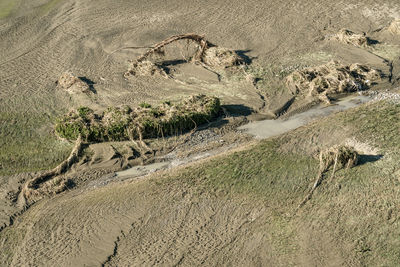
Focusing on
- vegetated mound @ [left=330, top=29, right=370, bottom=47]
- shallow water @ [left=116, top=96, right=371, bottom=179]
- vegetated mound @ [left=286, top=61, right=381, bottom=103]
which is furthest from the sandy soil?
vegetated mound @ [left=286, top=61, right=381, bottom=103]

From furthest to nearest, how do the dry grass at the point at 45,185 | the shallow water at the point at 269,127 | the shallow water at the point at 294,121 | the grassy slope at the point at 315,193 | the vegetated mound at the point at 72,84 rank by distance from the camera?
the vegetated mound at the point at 72,84, the shallow water at the point at 294,121, the shallow water at the point at 269,127, the dry grass at the point at 45,185, the grassy slope at the point at 315,193

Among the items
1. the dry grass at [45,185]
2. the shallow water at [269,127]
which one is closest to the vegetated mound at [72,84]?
the dry grass at [45,185]

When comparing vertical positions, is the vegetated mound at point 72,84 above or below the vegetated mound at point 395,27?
above

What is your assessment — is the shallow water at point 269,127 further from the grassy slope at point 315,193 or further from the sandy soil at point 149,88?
the grassy slope at point 315,193

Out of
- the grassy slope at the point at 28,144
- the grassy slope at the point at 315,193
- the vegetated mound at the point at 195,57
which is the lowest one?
the grassy slope at the point at 315,193

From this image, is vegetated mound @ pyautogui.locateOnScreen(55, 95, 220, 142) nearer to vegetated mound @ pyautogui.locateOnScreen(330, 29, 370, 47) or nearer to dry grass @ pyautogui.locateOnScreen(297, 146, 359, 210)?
dry grass @ pyautogui.locateOnScreen(297, 146, 359, 210)

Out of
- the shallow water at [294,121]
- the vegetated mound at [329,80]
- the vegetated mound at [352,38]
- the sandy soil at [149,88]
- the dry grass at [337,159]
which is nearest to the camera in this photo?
the sandy soil at [149,88]

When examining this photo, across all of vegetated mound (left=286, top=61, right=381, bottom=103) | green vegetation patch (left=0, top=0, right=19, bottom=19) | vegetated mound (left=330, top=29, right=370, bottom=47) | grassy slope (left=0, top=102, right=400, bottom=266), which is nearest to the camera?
grassy slope (left=0, top=102, right=400, bottom=266)
